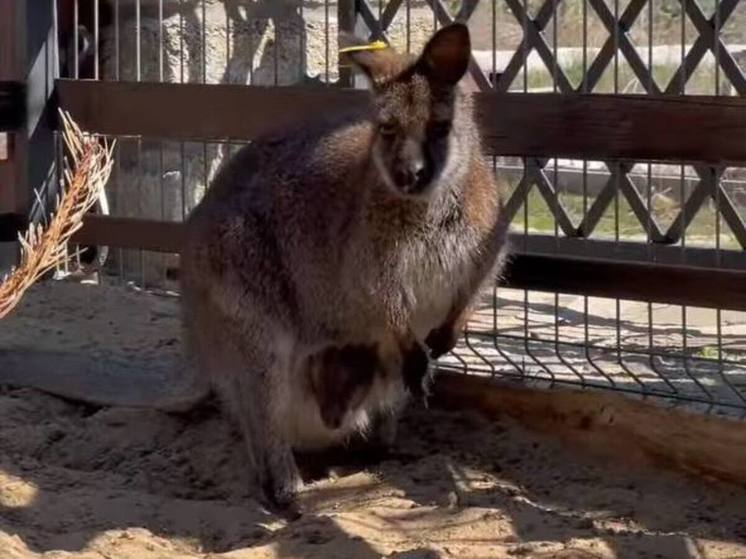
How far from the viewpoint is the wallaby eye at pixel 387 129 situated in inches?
195

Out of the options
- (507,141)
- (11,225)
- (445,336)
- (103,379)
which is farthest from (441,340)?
(11,225)

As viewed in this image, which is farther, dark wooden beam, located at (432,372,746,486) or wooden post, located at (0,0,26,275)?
wooden post, located at (0,0,26,275)

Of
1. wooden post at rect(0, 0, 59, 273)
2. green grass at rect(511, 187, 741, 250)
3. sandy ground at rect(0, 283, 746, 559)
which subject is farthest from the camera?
green grass at rect(511, 187, 741, 250)

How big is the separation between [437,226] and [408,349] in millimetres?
449

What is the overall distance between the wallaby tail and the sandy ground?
51 millimetres

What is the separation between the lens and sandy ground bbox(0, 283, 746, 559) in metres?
4.47

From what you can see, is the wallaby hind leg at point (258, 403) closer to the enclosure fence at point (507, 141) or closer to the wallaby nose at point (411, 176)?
the wallaby nose at point (411, 176)

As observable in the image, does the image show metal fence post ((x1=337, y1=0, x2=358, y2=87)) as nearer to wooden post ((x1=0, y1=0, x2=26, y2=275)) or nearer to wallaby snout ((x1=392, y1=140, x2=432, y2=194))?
wooden post ((x1=0, y1=0, x2=26, y2=275))

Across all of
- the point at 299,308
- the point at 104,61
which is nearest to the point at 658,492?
the point at 299,308

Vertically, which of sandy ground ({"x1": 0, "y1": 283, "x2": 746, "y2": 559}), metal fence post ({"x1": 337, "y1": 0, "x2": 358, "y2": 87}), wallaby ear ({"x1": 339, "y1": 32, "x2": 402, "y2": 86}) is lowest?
sandy ground ({"x1": 0, "y1": 283, "x2": 746, "y2": 559})

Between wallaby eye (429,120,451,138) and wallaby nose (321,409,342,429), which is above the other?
wallaby eye (429,120,451,138)

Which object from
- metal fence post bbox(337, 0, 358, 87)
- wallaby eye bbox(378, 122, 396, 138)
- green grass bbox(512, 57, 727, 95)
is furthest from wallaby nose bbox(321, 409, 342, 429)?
green grass bbox(512, 57, 727, 95)

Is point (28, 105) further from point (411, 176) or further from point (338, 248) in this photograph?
point (411, 176)

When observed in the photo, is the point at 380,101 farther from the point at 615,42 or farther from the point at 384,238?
the point at 615,42
